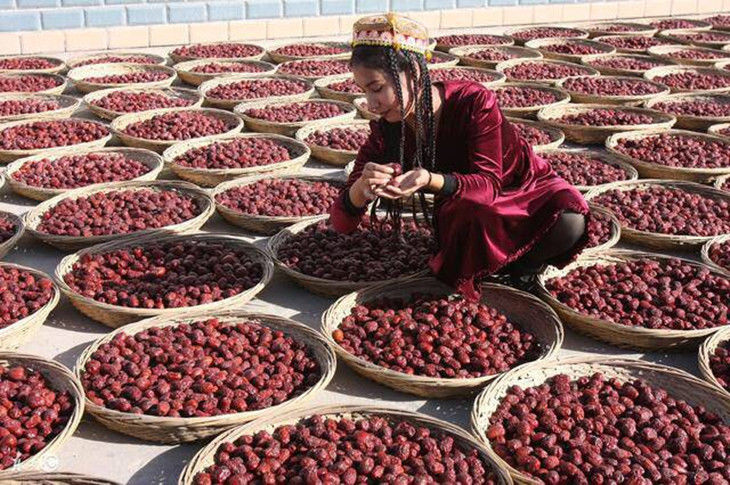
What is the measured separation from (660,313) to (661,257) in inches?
22.2

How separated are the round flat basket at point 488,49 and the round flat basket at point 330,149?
2.38m

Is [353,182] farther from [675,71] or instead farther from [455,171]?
[675,71]

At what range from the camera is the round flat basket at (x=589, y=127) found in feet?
17.9

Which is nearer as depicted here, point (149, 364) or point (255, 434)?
point (255, 434)

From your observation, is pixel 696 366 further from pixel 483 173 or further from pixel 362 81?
pixel 362 81

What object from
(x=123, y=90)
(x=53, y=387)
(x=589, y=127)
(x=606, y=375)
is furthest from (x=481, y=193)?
(x=123, y=90)

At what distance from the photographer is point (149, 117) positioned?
18.1 ft

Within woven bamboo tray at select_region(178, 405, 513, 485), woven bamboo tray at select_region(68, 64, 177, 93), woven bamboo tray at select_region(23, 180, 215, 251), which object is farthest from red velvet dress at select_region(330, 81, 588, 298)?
woven bamboo tray at select_region(68, 64, 177, 93)

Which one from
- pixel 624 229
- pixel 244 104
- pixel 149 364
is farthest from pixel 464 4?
pixel 149 364

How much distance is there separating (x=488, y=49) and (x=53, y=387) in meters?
6.32

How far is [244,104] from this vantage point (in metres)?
5.82

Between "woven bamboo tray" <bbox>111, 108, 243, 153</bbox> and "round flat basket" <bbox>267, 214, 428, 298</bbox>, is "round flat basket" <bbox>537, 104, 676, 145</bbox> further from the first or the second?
"round flat basket" <bbox>267, 214, 428, 298</bbox>

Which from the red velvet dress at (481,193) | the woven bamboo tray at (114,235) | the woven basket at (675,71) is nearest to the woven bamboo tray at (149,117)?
the woven bamboo tray at (114,235)

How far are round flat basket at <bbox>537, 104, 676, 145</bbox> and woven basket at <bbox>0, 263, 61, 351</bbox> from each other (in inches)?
143
